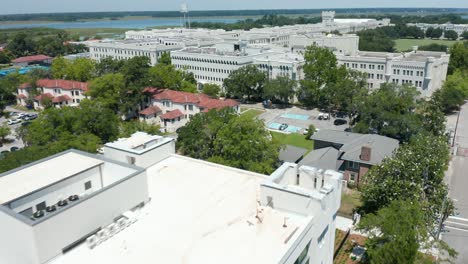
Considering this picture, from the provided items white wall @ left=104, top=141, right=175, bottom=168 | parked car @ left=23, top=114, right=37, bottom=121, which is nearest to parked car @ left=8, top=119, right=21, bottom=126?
parked car @ left=23, top=114, right=37, bottom=121

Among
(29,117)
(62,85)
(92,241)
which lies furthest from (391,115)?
(62,85)

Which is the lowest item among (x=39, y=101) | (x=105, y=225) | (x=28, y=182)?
(x=39, y=101)

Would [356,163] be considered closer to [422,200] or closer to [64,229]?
[422,200]

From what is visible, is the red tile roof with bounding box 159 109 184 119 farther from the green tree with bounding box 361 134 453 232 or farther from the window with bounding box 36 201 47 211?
the window with bounding box 36 201 47 211

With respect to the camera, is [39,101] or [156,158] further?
[39,101]

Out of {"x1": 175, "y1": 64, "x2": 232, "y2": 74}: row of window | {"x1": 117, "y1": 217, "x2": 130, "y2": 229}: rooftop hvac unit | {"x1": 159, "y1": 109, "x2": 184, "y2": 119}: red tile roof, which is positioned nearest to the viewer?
{"x1": 117, "y1": 217, "x2": 130, "y2": 229}: rooftop hvac unit

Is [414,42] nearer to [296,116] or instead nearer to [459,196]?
[296,116]

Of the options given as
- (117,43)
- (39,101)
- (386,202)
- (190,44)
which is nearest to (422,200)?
(386,202)
